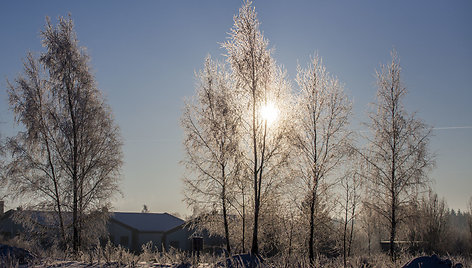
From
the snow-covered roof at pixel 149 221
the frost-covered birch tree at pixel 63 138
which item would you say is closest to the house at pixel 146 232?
the snow-covered roof at pixel 149 221

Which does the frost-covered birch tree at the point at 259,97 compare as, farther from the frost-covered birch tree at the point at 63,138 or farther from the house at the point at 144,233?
the house at the point at 144,233

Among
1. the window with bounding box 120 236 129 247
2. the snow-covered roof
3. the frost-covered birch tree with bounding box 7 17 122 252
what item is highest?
the frost-covered birch tree with bounding box 7 17 122 252

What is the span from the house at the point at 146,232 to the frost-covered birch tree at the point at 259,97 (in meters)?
22.3

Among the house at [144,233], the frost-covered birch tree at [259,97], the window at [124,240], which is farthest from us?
the window at [124,240]

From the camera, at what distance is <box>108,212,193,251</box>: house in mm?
37438

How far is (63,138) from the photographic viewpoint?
1928 cm

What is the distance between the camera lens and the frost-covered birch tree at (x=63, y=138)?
18.9 metres

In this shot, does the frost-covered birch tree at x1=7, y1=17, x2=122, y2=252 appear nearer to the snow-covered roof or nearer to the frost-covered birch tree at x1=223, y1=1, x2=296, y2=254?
the frost-covered birch tree at x1=223, y1=1, x2=296, y2=254

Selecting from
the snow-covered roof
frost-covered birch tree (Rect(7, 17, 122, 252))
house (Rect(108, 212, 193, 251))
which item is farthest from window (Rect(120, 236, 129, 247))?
frost-covered birch tree (Rect(7, 17, 122, 252))

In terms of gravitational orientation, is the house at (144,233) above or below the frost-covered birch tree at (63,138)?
below

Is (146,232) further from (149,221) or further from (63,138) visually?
(63,138)

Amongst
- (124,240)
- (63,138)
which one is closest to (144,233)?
(124,240)

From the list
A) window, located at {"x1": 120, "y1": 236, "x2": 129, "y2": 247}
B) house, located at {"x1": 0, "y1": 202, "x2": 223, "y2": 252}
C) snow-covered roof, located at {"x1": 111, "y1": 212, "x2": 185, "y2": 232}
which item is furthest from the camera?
snow-covered roof, located at {"x1": 111, "y1": 212, "x2": 185, "y2": 232}

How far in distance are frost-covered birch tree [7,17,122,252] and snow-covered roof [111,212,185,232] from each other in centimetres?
1800
